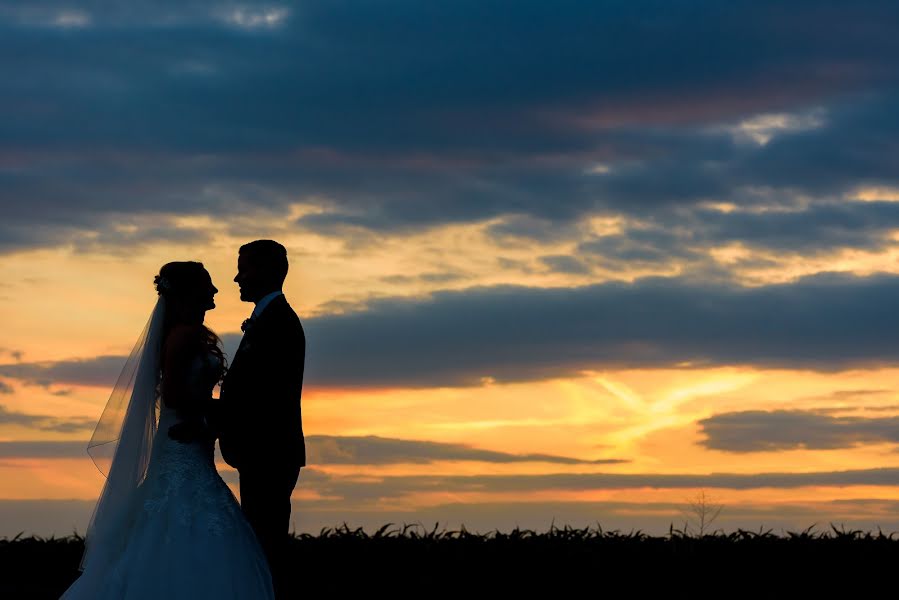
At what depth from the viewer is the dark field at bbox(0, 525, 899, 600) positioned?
1317 cm

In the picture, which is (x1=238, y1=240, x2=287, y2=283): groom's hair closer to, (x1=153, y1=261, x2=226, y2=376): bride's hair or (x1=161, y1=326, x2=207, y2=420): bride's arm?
(x1=153, y1=261, x2=226, y2=376): bride's hair

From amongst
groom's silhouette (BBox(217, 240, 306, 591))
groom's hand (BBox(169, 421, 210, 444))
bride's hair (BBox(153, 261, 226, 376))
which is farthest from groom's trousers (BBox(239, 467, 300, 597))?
bride's hair (BBox(153, 261, 226, 376))

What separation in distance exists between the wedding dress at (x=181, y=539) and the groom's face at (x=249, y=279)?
0.63 m

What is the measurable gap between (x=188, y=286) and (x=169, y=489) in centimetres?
177

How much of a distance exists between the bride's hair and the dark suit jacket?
Answer: 1.13 feet

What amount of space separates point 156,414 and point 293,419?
54.4 inches

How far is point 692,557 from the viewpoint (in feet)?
47.6

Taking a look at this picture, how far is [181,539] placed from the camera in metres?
10.2

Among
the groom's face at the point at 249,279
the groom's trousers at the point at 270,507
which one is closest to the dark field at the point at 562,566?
the groom's trousers at the point at 270,507

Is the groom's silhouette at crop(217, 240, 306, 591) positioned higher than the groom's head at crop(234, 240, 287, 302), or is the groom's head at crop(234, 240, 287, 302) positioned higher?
the groom's head at crop(234, 240, 287, 302)

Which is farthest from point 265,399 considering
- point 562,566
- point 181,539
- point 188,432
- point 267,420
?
point 562,566

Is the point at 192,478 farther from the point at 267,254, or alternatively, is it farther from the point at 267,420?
the point at 267,254

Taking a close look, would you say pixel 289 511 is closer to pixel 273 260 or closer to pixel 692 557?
pixel 273 260

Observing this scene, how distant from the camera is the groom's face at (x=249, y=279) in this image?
10.5 meters
